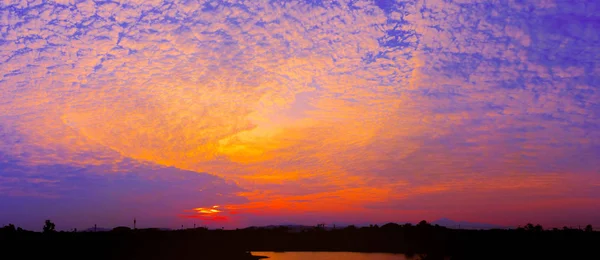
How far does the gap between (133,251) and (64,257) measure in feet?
51.4

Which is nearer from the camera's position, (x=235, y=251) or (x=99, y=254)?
(x=99, y=254)

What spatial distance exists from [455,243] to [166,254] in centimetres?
7787

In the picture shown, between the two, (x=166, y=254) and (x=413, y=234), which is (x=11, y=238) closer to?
(x=166, y=254)

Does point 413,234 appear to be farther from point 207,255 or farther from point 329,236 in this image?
point 207,255

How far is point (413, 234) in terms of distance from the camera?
529 feet

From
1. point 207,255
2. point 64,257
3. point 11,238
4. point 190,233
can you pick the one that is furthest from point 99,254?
point 190,233

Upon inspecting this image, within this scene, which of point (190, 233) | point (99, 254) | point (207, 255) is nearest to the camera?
point (99, 254)

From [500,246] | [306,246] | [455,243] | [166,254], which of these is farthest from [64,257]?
[306,246]

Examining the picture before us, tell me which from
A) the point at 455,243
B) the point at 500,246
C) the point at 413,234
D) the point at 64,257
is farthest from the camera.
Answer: the point at 413,234

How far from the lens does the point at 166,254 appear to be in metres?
86.2

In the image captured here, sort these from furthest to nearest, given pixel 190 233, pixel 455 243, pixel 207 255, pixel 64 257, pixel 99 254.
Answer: pixel 455 243 → pixel 190 233 → pixel 207 255 → pixel 99 254 → pixel 64 257

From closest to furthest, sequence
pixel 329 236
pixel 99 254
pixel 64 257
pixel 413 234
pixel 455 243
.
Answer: pixel 64 257 < pixel 99 254 < pixel 455 243 < pixel 413 234 < pixel 329 236

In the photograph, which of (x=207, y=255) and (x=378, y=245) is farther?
(x=378, y=245)

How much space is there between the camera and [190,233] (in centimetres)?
10381
